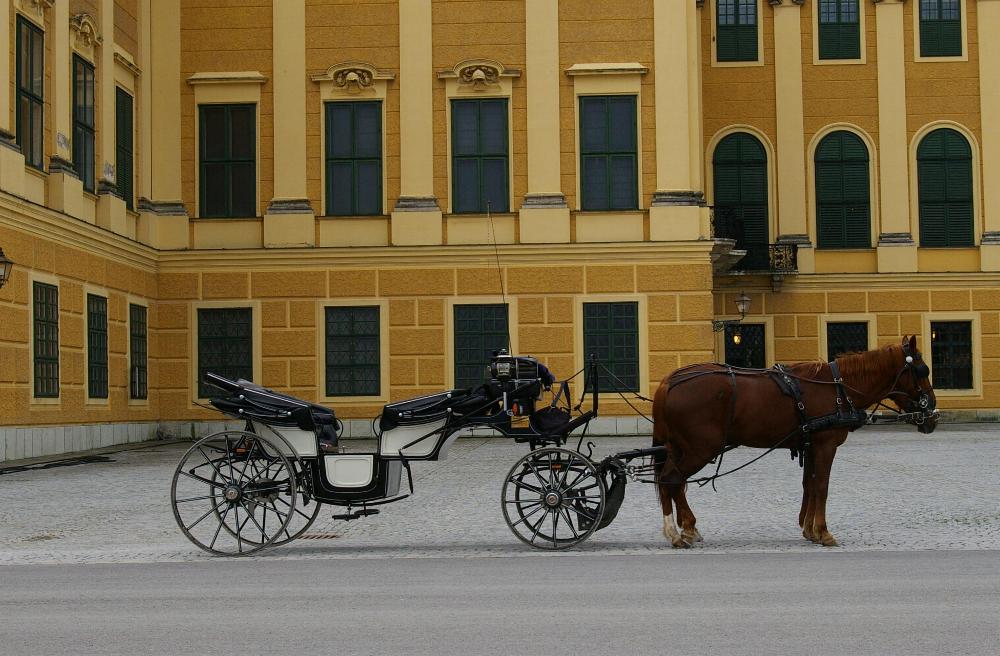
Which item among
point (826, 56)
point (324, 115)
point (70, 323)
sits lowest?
point (70, 323)

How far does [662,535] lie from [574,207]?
17.5m

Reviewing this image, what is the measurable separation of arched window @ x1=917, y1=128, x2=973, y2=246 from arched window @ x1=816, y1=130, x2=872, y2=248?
1394mm

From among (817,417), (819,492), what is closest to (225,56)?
(817,417)

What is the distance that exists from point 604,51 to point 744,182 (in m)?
8.23

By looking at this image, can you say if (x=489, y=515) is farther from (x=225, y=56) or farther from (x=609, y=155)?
(x=225, y=56)

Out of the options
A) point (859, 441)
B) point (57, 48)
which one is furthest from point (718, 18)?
point (57, 48)

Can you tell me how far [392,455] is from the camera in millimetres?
11852

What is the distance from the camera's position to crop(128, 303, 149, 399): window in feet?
94.4

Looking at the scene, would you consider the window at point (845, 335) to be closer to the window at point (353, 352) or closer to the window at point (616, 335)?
the window at point (616, 335)

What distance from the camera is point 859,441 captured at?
27984 millimetres

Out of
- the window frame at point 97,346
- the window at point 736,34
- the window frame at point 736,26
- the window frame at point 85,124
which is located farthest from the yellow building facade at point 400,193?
the window at point 736,34

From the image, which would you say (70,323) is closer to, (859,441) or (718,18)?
(859,441)

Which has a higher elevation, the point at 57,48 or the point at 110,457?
the point at 57,48

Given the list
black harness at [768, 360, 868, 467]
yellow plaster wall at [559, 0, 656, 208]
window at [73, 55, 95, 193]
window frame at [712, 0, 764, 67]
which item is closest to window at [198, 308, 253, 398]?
window at [73, 55, 95, 193]
